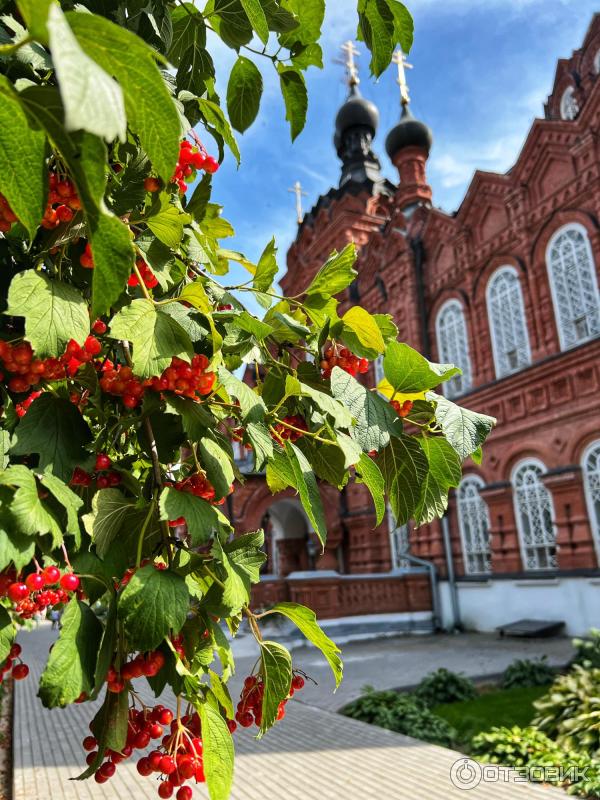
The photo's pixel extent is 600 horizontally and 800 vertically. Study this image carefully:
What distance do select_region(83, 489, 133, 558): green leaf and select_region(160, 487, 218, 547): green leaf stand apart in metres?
0.12

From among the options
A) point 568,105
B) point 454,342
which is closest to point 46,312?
point 454,342

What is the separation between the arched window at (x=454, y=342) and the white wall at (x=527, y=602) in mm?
4178

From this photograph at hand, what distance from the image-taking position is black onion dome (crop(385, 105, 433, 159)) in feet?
59.3

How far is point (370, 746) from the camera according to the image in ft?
18.5

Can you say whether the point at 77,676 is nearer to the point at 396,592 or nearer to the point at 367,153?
the point at 396,592

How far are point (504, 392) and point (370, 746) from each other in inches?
338

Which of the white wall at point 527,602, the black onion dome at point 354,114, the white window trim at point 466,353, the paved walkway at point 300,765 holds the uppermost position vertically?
the black onion dome at point 354,114

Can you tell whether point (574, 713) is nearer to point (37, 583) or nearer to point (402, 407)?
point (402, 407)

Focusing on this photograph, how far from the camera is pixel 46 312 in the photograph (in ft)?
3.29

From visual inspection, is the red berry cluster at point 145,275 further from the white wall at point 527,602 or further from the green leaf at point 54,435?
the white wall at point 527,602

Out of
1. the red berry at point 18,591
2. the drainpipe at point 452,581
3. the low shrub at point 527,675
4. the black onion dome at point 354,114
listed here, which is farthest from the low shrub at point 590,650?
the black onion dome at point 354,114

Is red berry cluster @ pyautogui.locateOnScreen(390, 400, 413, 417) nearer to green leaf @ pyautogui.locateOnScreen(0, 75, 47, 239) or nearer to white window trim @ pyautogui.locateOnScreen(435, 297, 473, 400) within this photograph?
green leaf @ pyautogui.locateOnScreen(0, 75, 47, 239)

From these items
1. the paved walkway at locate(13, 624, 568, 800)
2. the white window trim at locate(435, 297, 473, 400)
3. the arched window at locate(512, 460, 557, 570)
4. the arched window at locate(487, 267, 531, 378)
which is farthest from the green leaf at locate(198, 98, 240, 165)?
the white window trim at locate(435, 297, 473, 400)

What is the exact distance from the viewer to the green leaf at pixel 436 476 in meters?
1.32
